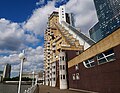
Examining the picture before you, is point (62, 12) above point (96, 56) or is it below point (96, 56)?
above

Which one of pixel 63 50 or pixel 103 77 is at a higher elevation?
pixel 63 50

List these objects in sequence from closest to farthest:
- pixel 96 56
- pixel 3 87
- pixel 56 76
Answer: pixel 96 56
pixel 3 87
pixel 56 76

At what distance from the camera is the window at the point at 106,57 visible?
60.5 ft

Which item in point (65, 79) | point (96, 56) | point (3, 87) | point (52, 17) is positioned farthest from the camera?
point (52, 17)

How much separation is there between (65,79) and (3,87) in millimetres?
17283

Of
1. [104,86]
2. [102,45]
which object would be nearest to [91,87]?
[104,86]

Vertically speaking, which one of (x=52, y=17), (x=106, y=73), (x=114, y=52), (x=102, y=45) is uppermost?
(x=52, y=17)

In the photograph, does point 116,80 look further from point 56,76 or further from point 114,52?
point 56,76

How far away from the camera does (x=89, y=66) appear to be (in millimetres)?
26781

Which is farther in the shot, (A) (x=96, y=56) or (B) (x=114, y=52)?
(A) (x=96, y=56)

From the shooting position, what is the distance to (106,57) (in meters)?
19.8

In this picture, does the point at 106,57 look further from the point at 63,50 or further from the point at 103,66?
the point at 63,50

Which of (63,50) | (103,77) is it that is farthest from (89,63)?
(63,50)

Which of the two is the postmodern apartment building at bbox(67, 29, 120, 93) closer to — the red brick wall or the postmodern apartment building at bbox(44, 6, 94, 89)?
the red brick wall
